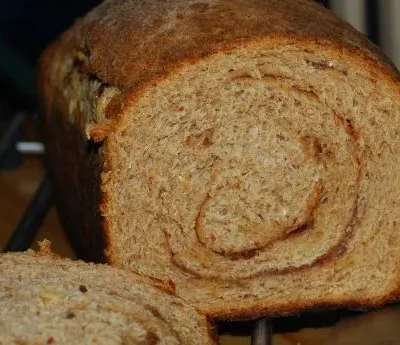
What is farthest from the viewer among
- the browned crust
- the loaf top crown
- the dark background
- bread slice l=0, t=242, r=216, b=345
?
the dark background

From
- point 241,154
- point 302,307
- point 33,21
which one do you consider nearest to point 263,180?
point 241,154

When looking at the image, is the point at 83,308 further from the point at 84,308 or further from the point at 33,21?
the point at 33,21

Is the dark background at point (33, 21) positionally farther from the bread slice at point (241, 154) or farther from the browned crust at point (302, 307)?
the browned crust at point (302, 307)

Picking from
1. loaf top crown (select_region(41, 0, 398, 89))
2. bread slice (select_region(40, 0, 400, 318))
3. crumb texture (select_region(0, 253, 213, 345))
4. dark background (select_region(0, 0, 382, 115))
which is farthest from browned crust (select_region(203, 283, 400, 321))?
dark background (select_region(0, 0, 382, 115))

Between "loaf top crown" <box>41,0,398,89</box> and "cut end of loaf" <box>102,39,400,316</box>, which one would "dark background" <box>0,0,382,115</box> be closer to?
"loaf top crown" <box>41,0,398,89</box>

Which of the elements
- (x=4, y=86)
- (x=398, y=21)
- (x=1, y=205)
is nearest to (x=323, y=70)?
(x=398, y=21)

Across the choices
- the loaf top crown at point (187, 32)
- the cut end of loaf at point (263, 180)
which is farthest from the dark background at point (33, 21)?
the cut end of loaf at point (263, 180)
